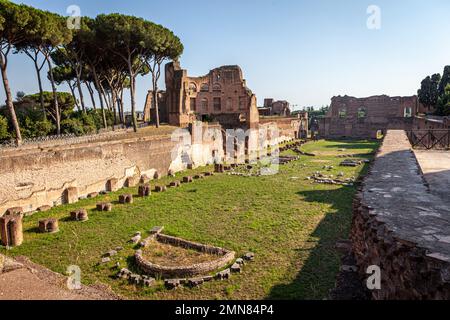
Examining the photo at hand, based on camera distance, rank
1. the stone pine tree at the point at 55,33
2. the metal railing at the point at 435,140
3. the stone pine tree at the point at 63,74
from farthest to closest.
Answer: the stone pine tree at the point at 63,74 < the metal railing at the point at 435,140 < the stone pine tree at the point at 55,33

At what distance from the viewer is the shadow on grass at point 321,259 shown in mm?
5965

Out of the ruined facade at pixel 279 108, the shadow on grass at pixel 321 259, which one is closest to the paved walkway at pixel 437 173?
the shadow on grass at pixel 321 259

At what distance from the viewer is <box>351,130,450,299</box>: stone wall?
3416mm

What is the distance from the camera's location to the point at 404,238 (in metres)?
4.09

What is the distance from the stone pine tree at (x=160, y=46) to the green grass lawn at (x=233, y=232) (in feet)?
43.0

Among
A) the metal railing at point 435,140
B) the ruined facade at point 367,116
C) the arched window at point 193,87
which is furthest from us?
the ruined facade at point 367,116

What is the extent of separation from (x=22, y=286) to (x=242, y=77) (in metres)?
35.6

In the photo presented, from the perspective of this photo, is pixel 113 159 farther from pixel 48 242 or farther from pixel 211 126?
→ pixel 211 126

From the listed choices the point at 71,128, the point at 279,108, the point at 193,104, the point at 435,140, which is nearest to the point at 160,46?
the point at 71,128

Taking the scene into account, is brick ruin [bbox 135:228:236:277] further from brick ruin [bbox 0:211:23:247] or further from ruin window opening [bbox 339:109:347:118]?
ruin window opening [bbox 339:109:347:118]

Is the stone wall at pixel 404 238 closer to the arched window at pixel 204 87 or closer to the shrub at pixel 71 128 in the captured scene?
the shrub at pixel 71 128

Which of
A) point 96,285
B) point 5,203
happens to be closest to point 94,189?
point 5,203

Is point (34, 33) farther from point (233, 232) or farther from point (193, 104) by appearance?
point (193, 104)

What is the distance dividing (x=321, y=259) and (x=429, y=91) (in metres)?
46.2
